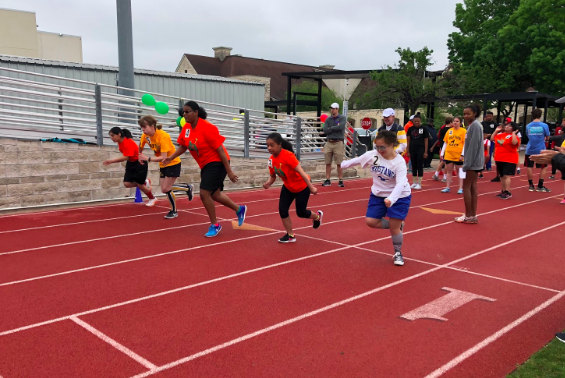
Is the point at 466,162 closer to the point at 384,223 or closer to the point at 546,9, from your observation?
the point at 384,223

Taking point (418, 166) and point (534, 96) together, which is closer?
point (418, 166)

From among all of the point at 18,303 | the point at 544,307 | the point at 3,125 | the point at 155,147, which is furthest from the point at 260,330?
the point at 3,125

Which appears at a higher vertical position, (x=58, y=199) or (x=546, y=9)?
(x=546, y=9)

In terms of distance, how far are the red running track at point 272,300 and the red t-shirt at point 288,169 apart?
2.76 feet

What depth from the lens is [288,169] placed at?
6.51 meters

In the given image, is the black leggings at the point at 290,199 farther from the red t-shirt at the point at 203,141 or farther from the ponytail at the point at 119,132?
the ponytail at the point at 119,132

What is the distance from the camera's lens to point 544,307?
4.43 metres

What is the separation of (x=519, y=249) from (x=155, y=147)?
6061 millimetres

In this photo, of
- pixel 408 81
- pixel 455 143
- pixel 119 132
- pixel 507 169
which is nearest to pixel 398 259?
pixel 119 132

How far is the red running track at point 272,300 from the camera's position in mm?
3381

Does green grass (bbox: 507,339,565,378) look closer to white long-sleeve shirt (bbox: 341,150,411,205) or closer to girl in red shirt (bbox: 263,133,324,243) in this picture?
white long-sleeve shirt (bbox: 341,150,411,205)

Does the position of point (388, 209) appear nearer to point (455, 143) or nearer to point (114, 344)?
point (114, 344)

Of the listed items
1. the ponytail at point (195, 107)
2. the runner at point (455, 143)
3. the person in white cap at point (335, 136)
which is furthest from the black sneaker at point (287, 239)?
the person in white cap at point (335, 136)

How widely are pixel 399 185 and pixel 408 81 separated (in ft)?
70.4
